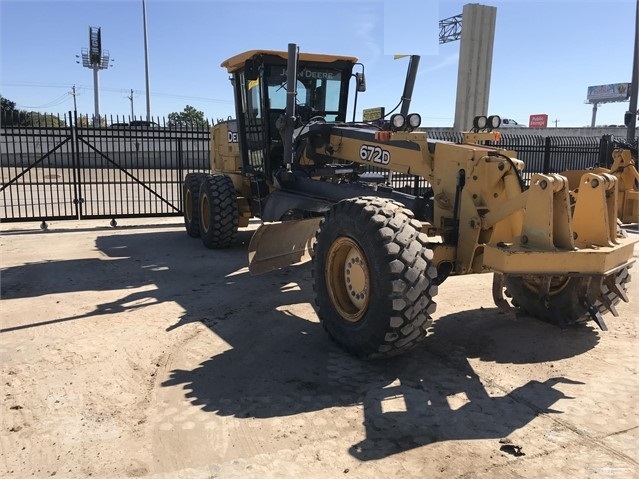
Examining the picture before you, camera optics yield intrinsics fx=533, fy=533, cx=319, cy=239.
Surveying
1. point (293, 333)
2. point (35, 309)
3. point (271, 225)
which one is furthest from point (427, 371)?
point (35, 309)

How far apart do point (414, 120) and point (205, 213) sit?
5.06m

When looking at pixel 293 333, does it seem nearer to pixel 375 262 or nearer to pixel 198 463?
pixel 375 262

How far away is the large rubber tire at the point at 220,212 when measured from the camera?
879cm

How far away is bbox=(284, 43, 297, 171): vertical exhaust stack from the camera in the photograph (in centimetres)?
627

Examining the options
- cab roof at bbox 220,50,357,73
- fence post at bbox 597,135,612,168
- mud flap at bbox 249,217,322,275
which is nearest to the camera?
mud flap at bbox 249,217,322,275

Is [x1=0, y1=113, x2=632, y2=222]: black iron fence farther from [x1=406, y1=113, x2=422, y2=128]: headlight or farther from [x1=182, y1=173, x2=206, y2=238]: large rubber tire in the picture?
[x1=406, y1=113, x2=422, y2=128]: headlight

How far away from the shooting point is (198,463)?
10.1 ft

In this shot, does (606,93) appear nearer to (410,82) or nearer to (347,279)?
Result: (410,82)

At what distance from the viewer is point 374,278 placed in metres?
4.14

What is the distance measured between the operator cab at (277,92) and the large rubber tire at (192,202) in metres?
1.91

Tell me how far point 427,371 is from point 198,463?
1983 mm

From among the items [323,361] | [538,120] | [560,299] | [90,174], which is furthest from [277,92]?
[538,120]

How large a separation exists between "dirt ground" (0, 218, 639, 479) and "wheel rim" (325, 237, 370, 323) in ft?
1.34

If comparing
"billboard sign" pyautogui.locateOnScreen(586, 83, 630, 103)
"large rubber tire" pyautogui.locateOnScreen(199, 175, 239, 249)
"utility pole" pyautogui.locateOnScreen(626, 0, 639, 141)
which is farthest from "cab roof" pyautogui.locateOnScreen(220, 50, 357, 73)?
"billboard sign" pyautogui.locateOnScreen(586, 83, 630, 103)
